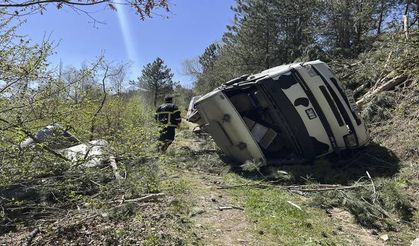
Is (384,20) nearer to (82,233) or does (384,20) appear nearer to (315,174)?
(315,174)

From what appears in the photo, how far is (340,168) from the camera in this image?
798 cm

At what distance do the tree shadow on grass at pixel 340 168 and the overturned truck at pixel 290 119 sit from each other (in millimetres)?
→ 232

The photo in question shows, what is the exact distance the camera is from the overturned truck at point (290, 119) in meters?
7.95

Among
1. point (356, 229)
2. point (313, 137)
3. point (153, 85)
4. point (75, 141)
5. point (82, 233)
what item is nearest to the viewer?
point (82, 233)

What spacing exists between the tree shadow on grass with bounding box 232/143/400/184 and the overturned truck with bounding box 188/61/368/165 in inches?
9.1

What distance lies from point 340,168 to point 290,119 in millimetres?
1274

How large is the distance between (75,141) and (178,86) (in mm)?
41580

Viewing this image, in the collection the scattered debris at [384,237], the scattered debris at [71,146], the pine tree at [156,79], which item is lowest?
the scattered debris at [384,237]

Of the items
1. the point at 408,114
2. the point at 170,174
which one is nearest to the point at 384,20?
the point at 408,114

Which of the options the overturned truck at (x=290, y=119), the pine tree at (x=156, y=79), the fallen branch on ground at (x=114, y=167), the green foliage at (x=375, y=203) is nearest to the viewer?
the green foliage at (x=375, y=203)

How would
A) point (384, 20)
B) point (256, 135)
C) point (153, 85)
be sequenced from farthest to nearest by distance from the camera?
point (153, 85) < point (384, 20) < point (256, 135)

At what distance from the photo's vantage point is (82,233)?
4707 millimetres

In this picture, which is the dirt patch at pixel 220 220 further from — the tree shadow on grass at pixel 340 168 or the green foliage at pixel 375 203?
the tree shadow on grass at pixel 340 168

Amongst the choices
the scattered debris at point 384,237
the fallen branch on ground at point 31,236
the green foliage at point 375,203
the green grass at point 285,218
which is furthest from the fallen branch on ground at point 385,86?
the fallen branch on ground at point 31,236
